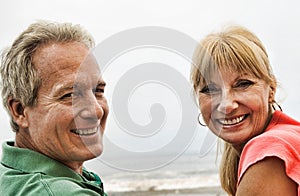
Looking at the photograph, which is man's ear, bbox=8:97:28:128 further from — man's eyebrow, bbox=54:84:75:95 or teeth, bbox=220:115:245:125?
teeth, bbox=220:115:245:125

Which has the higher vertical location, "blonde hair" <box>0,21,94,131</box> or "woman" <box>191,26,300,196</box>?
"blonde hair" <box>0,21,94,131</box>

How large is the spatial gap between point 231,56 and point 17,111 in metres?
0.77

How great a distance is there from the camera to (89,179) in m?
1.75

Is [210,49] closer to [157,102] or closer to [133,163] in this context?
[157,102]

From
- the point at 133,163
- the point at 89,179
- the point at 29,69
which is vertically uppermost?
the point at 29,69

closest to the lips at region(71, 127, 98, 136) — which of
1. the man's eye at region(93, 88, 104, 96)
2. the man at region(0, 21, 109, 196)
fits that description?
the man at region(0, 21, 109, 196)

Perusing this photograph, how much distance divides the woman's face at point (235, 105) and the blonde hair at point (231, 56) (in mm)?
22

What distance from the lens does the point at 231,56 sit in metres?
1.79

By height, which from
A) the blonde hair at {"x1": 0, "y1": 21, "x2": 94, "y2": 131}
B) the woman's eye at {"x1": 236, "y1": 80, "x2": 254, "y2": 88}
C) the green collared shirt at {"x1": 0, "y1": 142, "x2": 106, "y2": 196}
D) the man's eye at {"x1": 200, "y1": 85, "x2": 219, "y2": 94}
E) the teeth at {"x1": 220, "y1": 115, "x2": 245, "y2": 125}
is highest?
→ the blonde hair at {"x1": 0, "y1": 21, "x2": 94, "y2": 131}

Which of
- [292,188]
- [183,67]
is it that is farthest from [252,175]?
[183,67]

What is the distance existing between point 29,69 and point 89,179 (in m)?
0.50

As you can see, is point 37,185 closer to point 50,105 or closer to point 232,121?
point 50,105

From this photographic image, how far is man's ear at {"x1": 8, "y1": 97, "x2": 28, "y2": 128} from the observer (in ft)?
4.94

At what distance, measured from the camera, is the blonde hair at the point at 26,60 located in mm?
1453
